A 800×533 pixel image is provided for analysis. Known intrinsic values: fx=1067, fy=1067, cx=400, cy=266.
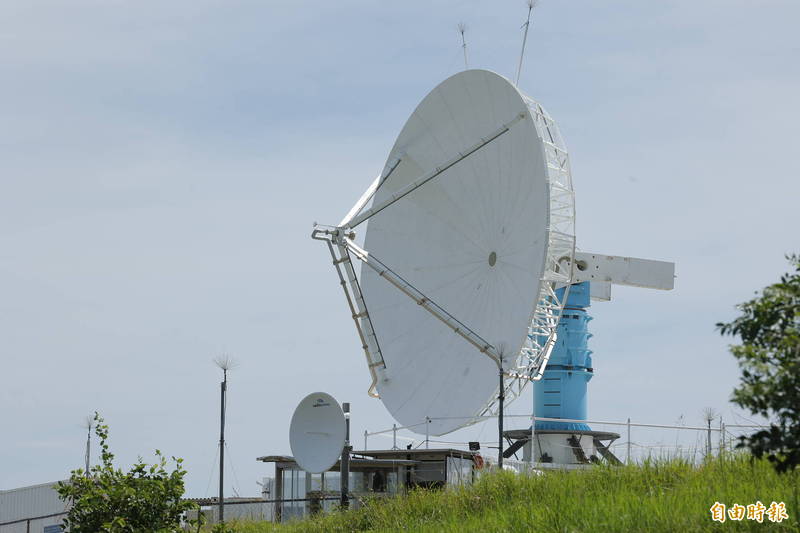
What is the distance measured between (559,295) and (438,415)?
7090 millimetres

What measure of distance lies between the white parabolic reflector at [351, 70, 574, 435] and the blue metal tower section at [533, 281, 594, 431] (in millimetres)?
3512

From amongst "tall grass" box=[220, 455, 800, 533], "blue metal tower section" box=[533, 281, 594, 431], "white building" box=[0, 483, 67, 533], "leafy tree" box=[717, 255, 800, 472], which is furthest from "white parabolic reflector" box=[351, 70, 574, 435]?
"white building" box=[0, 483, 67, 533]

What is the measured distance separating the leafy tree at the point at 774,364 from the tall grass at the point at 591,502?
3741 mm

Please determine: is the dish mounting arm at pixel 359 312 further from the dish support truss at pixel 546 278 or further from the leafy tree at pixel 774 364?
the leafy tree at pixel 774 364

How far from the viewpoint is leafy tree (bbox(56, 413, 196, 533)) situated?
19986mm

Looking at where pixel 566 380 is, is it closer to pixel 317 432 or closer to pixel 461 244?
pixel 461 244

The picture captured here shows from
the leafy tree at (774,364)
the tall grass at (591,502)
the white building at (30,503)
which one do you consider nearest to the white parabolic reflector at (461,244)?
the tall grass at (591,502)

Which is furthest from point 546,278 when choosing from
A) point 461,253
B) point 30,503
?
point 30,503

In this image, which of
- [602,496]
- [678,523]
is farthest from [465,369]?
[678,523]

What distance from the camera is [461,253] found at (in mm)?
34156

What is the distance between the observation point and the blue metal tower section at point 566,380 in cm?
3403

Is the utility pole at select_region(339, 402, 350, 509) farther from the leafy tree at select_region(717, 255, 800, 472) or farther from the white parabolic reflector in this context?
the leafy tree at select_region(717, 255, 800, 472)

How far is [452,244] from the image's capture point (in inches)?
1366

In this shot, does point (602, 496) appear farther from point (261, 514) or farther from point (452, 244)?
point (452, 244)
